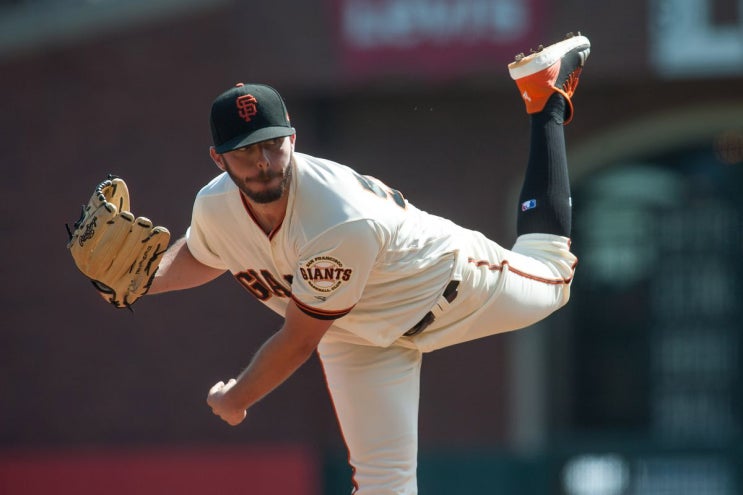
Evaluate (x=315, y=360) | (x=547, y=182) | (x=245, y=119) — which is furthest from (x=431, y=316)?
(x=315, y=360)

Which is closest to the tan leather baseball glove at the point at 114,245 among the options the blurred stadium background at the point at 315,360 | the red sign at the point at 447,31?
the red sign at the point at 447,31

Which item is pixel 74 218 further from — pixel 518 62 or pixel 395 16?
pixel 518 62

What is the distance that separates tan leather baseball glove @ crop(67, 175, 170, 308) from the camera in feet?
14.0

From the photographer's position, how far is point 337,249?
13.4ft

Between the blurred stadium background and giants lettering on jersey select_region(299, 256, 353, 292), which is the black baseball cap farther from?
the blurred stadium background

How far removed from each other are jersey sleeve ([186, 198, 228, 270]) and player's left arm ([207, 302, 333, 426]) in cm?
48

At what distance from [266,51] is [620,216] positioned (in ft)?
8.38

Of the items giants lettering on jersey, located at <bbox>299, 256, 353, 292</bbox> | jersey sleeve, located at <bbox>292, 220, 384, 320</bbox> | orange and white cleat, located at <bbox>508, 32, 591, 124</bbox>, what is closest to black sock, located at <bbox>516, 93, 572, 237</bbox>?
orange and white cleat, located at <bbox>508, 32, 591, 124</bbox>

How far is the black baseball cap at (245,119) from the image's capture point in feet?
13.0

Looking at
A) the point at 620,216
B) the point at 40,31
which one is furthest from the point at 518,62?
the point at 40,31

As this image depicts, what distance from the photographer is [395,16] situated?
328 inches

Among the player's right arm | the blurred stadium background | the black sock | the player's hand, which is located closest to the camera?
the player's hand

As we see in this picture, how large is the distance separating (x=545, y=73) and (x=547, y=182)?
0.38m

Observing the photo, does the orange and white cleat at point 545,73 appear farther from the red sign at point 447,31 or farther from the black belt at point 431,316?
the red sign at point 447,31
